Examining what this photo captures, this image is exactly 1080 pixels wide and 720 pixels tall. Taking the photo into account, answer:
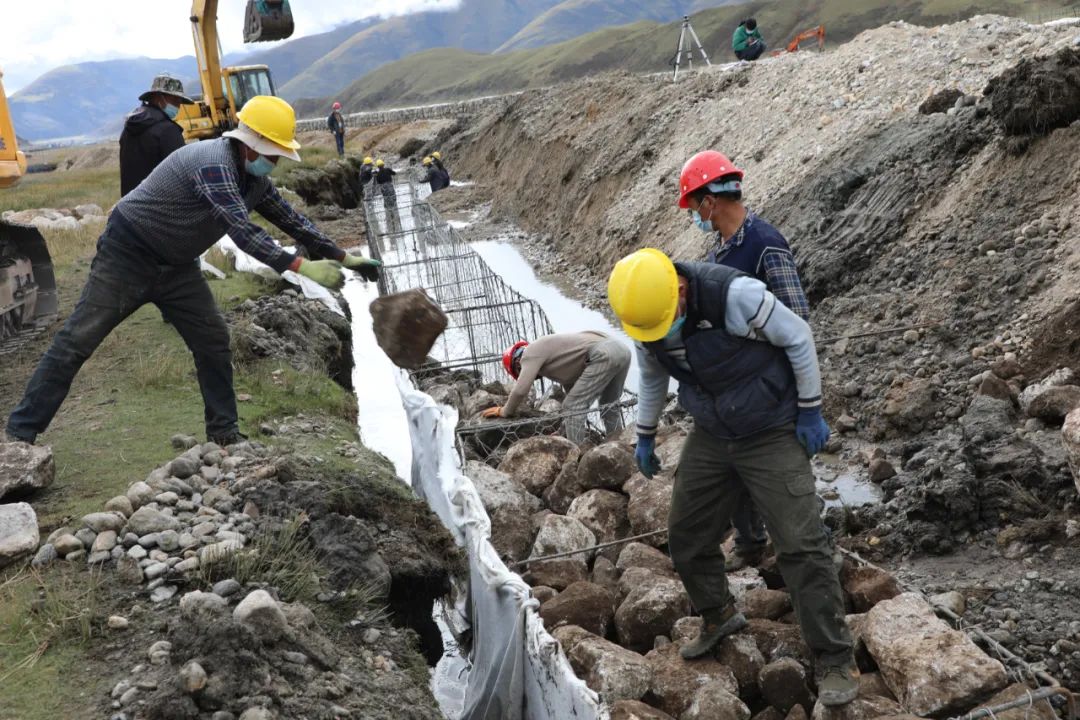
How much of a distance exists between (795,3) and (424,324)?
72.5 metres

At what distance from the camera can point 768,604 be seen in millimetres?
3795

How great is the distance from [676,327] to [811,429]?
56cm

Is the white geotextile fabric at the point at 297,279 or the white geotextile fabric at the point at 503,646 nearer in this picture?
the white geotextile fabric at the point at 503,646

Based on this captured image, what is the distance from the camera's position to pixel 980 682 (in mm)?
2979

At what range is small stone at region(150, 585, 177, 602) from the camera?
11.3ft

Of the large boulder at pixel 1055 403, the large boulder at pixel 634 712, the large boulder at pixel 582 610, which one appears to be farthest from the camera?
the large boulder at pixel 1055 403

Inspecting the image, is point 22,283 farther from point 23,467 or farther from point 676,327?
point 676,327

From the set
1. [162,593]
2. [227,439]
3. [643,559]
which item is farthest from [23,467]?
[643,559]

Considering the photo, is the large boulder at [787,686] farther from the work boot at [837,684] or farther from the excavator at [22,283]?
the excavator at [22,283]

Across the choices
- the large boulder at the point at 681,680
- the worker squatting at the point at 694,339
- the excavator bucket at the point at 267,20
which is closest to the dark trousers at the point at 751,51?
the excavator bucket at the point at 267,20

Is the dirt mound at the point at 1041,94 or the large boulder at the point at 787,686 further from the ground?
the dirt mound at the point at 1041,94

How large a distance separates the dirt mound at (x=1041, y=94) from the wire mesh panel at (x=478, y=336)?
3.97m

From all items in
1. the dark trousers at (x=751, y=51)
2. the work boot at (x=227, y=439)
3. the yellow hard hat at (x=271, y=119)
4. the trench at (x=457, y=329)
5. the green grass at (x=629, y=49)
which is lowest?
the trench at (x=457, y=329)

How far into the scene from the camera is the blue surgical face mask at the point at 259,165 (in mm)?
4375
